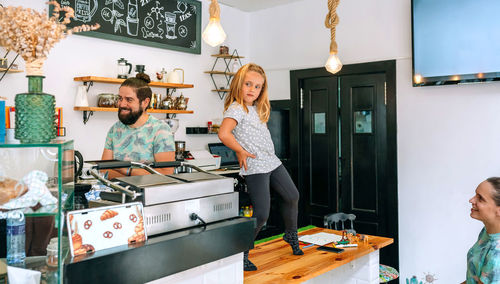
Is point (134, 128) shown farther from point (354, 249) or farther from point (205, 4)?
point (205, 4)

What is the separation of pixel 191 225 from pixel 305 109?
371 centimetres

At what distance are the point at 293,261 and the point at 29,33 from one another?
1.81 meters

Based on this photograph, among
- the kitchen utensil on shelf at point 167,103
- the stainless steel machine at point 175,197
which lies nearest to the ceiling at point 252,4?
the kitchen utensil on shelf at point 167,103

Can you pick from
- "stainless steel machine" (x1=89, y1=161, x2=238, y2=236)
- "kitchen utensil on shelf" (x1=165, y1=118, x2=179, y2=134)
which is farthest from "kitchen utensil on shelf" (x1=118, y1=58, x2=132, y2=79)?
"stainless steel machine" (x1=89, y1=161, x2=238, y2=236)

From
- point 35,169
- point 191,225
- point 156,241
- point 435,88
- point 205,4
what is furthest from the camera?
point 205,4

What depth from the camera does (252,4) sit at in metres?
5.38

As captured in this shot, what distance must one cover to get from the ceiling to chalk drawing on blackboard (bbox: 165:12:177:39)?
73 centimetres

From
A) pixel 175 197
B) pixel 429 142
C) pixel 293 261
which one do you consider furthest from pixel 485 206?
pixel 429 142

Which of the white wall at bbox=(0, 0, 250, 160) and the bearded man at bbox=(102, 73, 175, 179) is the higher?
the white wall at bbox=(0, 0, 250, 160)

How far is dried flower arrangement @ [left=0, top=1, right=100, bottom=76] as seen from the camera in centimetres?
126

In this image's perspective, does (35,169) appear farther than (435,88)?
No

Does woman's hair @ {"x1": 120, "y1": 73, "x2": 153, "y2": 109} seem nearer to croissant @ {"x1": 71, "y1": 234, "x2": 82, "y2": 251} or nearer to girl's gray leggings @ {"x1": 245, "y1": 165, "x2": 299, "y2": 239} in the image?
girl's gray leggings @ {"x1": 245, "y1": 165, "x2": 299, "y2": 239}

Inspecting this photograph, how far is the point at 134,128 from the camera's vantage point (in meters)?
2.73

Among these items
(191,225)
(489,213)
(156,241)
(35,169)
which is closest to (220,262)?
(191,225)
